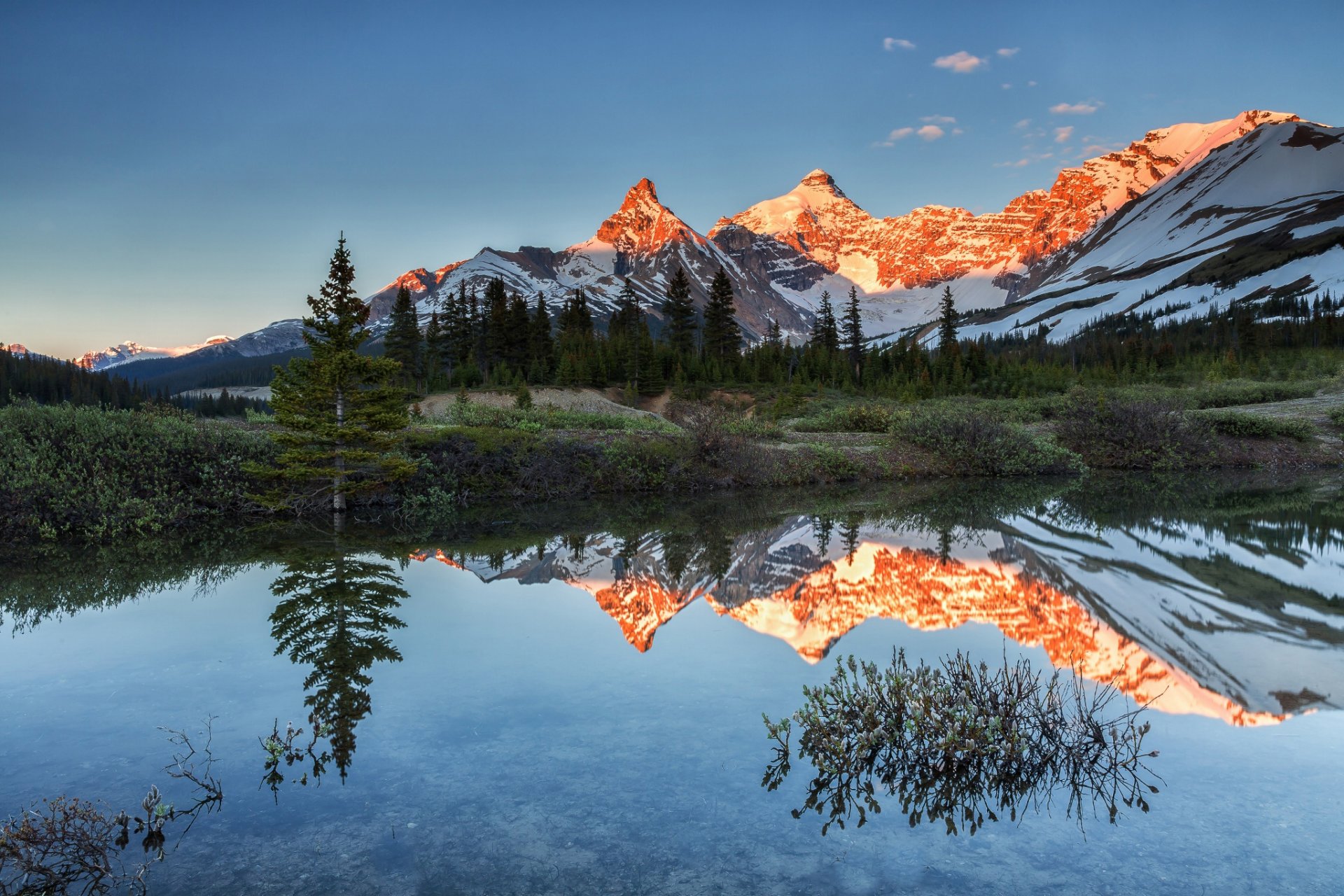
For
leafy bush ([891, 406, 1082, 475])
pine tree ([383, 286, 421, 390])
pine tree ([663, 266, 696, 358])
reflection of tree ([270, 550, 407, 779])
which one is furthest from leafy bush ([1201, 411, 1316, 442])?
pine tree ([383, 286, 421, 390])

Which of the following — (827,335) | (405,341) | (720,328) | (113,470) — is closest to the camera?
(113,470)

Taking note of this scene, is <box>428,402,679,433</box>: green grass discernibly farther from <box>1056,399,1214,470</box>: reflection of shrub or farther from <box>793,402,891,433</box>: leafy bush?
<box>1056,399,1214,470</box>: reflection of shrub

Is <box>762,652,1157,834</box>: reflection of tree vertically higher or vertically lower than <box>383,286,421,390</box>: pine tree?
lower

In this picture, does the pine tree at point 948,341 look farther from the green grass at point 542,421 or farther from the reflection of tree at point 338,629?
the reflection of tree at point 338,629

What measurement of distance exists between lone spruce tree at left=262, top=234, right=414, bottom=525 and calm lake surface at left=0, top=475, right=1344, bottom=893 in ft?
10.2

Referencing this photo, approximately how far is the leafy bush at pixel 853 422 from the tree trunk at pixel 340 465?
21179 millimetres

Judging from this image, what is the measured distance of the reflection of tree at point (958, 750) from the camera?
16.2 feet

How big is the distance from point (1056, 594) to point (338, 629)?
333 inches

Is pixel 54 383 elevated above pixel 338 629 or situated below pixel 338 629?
above

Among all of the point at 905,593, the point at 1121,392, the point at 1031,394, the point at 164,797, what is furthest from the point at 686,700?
the point at 1031,394

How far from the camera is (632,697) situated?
22.2ft

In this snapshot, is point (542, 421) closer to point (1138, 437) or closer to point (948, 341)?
point (1138, 437)

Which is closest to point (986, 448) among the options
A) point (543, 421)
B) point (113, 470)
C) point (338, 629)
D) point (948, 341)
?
point (543, 421)

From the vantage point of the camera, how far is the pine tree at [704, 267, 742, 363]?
67.6 meters
